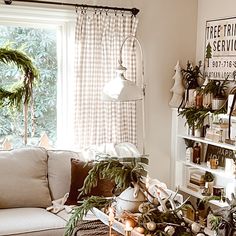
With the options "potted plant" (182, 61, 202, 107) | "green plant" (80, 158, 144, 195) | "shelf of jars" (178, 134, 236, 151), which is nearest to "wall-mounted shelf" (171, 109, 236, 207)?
"shelf of jars" (178, 134, 236, 151)

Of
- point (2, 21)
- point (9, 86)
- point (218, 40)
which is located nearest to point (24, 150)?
point (9, 86)

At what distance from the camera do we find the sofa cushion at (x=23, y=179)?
149 inches

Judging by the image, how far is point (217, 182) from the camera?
15.6 ft

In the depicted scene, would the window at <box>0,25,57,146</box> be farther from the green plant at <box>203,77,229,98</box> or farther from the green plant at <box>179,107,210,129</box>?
the green plant at <box>203,77,229,98</box>

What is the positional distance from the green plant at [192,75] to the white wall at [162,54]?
0.15m

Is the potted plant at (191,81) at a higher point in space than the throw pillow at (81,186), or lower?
higher

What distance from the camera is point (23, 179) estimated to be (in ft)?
12.7

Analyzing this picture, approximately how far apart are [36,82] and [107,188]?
127 centimetres

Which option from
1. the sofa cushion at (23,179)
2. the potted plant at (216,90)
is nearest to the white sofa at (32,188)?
the sofa cushion at (23,179)

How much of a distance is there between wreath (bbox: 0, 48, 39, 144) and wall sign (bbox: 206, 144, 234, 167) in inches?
73.8

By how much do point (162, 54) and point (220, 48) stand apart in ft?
2.00

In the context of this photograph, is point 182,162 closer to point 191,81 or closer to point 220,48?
point 191,81

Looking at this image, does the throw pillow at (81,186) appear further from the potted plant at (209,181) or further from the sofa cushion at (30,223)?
the potted plant at (209,181)

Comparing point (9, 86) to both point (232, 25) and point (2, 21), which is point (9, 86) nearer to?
point (2, 21)
